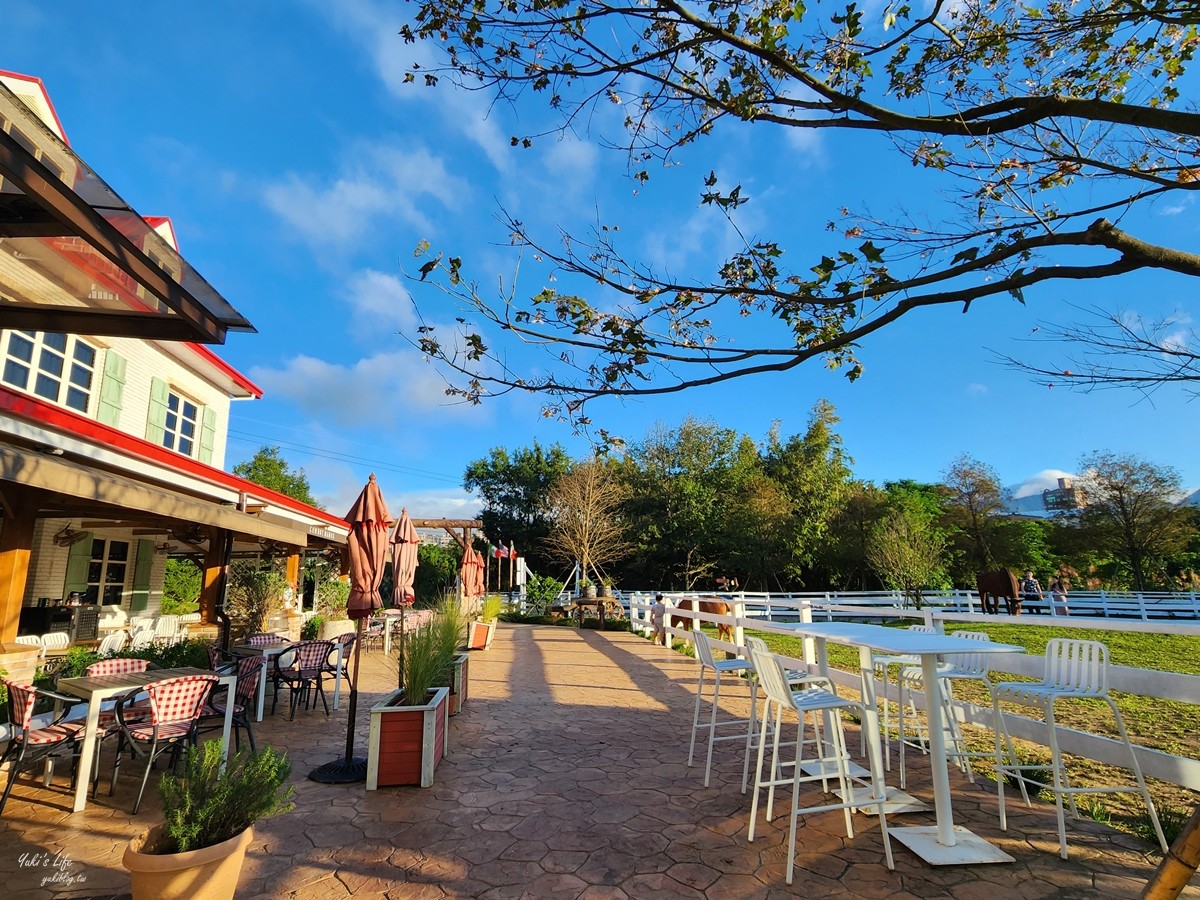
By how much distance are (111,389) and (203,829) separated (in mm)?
10983

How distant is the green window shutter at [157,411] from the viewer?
1216 centimetres

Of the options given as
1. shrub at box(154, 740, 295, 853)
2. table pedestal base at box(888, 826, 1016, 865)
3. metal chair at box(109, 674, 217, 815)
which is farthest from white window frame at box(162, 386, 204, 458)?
table pedestal base at box(888, 826, 1016, 865)

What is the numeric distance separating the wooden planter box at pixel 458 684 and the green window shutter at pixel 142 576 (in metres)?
9.34

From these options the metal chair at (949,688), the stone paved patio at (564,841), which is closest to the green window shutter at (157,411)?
the stone paved patio at (564,841)

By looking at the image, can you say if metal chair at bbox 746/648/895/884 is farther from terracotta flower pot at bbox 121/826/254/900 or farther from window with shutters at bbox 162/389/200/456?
window with shutters at bbox 162/389/200/456

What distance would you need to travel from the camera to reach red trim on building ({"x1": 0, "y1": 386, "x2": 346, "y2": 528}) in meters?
6.76

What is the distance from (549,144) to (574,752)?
5076 mm

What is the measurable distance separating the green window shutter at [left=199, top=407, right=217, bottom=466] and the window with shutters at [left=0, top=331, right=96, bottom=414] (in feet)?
11.7

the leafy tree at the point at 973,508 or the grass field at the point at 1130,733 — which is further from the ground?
the leafy tree at the point at 973,508

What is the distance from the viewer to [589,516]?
23797 millimetres

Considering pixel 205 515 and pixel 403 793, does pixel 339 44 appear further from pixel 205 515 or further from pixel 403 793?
pixel 403 793

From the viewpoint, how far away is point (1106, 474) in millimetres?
26906

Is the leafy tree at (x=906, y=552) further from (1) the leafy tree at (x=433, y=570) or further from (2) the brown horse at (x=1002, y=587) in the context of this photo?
(1) the leafy tree at (x=433, y=570)

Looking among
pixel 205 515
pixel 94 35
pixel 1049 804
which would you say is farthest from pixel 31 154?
pixel 1049 804
